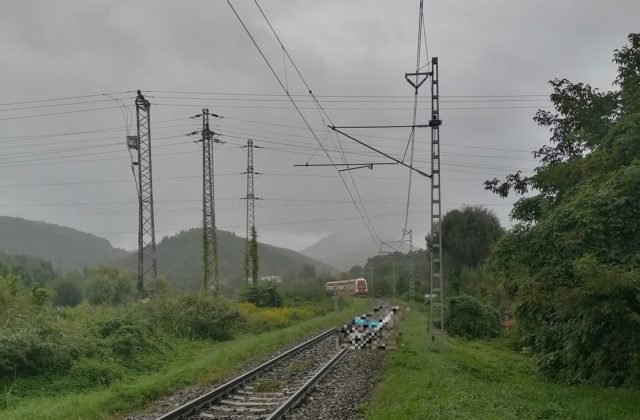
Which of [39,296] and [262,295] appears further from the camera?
[262,295]

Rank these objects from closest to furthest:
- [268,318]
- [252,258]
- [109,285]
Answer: [268,318]
[252,258]
[109,285]

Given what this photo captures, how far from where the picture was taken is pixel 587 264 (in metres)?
12.5

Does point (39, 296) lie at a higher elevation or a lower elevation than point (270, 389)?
higher

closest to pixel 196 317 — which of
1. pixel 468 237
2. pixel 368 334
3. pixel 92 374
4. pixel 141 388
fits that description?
pixel 368 334

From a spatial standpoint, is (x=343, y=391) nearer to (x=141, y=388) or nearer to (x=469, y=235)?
(x=141, y=388)

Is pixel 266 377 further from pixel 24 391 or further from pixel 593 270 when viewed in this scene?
pixel 593 270

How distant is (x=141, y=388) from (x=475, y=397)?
744cm

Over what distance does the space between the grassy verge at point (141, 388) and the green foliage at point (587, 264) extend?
9.09 metres

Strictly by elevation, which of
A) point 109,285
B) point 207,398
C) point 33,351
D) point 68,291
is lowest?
point 68,291

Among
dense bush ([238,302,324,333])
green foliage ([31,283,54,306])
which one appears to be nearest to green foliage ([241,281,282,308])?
dense bush ([238,302,324,333])

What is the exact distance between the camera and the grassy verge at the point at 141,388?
11.1m

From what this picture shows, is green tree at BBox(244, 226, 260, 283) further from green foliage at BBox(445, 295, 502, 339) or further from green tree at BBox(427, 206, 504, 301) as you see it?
green tree at BBox(427, 206, 504, 301)

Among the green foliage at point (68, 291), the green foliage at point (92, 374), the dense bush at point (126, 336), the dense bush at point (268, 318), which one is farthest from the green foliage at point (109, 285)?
the green foliage at point (92, 374)

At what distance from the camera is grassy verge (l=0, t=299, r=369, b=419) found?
11133mm
